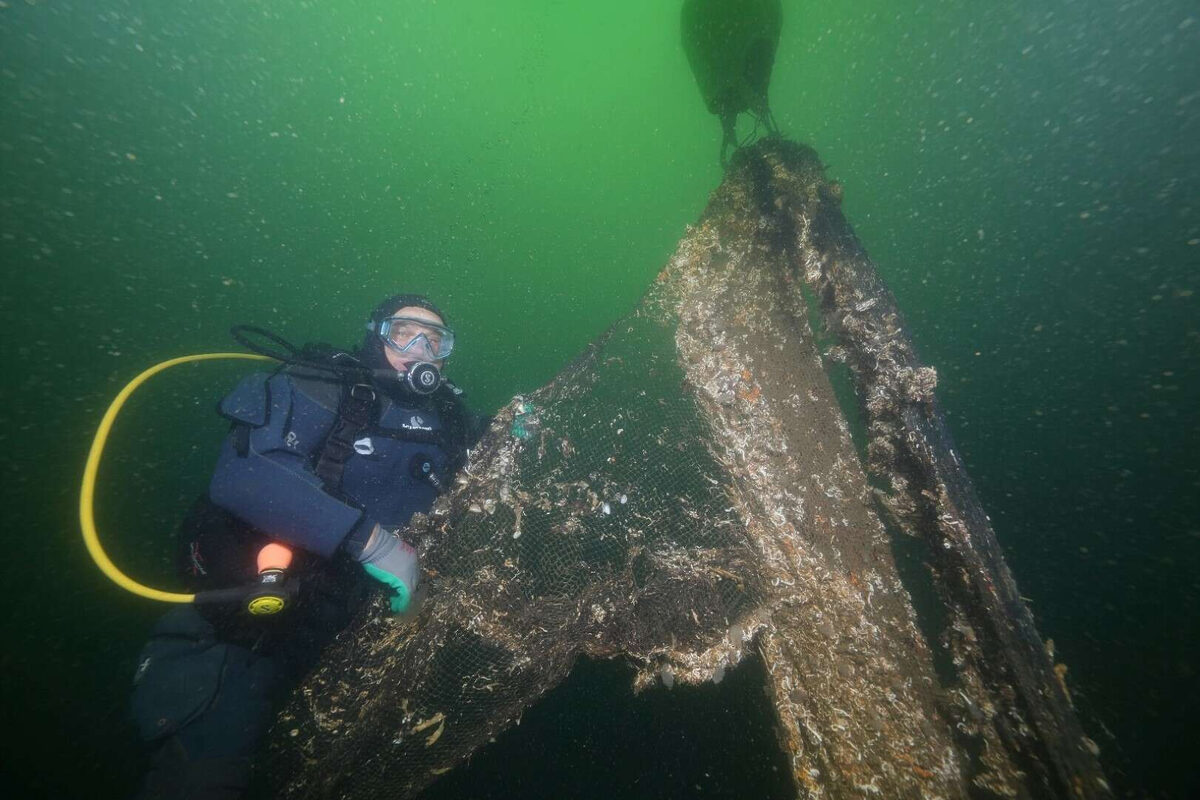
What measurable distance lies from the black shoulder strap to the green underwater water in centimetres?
201

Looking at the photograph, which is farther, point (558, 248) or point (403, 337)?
point (558, 248)

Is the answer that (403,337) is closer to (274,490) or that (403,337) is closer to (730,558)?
(274,490)

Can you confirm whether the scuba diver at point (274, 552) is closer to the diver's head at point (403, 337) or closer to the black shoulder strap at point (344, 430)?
the black shoulder strap at point (344, 430)

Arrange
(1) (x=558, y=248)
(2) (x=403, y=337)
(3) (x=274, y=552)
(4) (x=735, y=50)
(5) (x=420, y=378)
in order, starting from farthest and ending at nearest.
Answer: (1) (x=558, y=248)
(2) (x=403, y=337)
(4) (x=735, y=50)
(5) (x=420, y=378)
(3) (x=274, y=552)

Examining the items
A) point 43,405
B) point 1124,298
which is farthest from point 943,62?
point 43,405

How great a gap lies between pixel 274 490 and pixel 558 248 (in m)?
81.5

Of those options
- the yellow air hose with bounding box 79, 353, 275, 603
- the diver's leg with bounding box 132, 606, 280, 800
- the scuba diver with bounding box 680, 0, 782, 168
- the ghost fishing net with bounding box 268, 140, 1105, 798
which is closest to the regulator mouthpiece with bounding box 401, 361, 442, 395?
the ghost fishing net with bounding box 268, 140, 1105, 798

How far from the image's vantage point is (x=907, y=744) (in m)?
2.08

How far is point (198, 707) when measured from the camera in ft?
9.40

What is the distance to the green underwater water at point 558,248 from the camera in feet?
30.3

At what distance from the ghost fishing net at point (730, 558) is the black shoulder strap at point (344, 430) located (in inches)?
40.4

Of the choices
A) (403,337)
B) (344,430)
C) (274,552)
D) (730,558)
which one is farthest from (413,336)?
(730,558)

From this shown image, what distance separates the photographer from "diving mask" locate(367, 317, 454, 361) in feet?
15.5

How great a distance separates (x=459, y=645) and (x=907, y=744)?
2280mm
